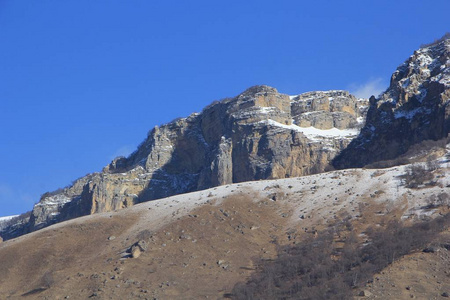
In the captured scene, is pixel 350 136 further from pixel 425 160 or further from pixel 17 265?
pixel 17 265

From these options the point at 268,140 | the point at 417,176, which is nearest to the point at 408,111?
the point at 268,140

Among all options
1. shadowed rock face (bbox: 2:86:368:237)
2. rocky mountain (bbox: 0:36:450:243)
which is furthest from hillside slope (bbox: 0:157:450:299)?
shadowed rock face (bbox: 2:86:368:237)

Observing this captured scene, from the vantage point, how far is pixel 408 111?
106500 millimetres

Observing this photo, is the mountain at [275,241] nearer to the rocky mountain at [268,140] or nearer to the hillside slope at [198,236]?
the hillside slope at [198,236]

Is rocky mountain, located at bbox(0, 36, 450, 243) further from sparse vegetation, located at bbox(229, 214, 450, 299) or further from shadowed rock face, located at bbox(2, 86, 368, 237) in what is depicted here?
sparse vegetation, located at bbox(229, 214, 450, 299)

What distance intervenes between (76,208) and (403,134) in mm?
62077

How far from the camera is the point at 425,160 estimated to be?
7206 cm

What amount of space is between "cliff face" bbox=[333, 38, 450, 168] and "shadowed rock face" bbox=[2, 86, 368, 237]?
9845 millimetres

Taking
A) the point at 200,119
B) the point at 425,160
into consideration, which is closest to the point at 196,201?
the point at 425,160

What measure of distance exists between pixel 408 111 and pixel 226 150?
1357 inches

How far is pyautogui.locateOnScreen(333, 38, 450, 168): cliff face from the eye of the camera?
328ft

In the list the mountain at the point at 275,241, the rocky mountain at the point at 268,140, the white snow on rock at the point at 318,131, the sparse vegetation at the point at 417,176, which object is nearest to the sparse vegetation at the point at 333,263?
the mountain at the point at 275,241

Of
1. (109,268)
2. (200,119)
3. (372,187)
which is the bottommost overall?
(109,268)

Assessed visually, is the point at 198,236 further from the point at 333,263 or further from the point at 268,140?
the point at 268,140
